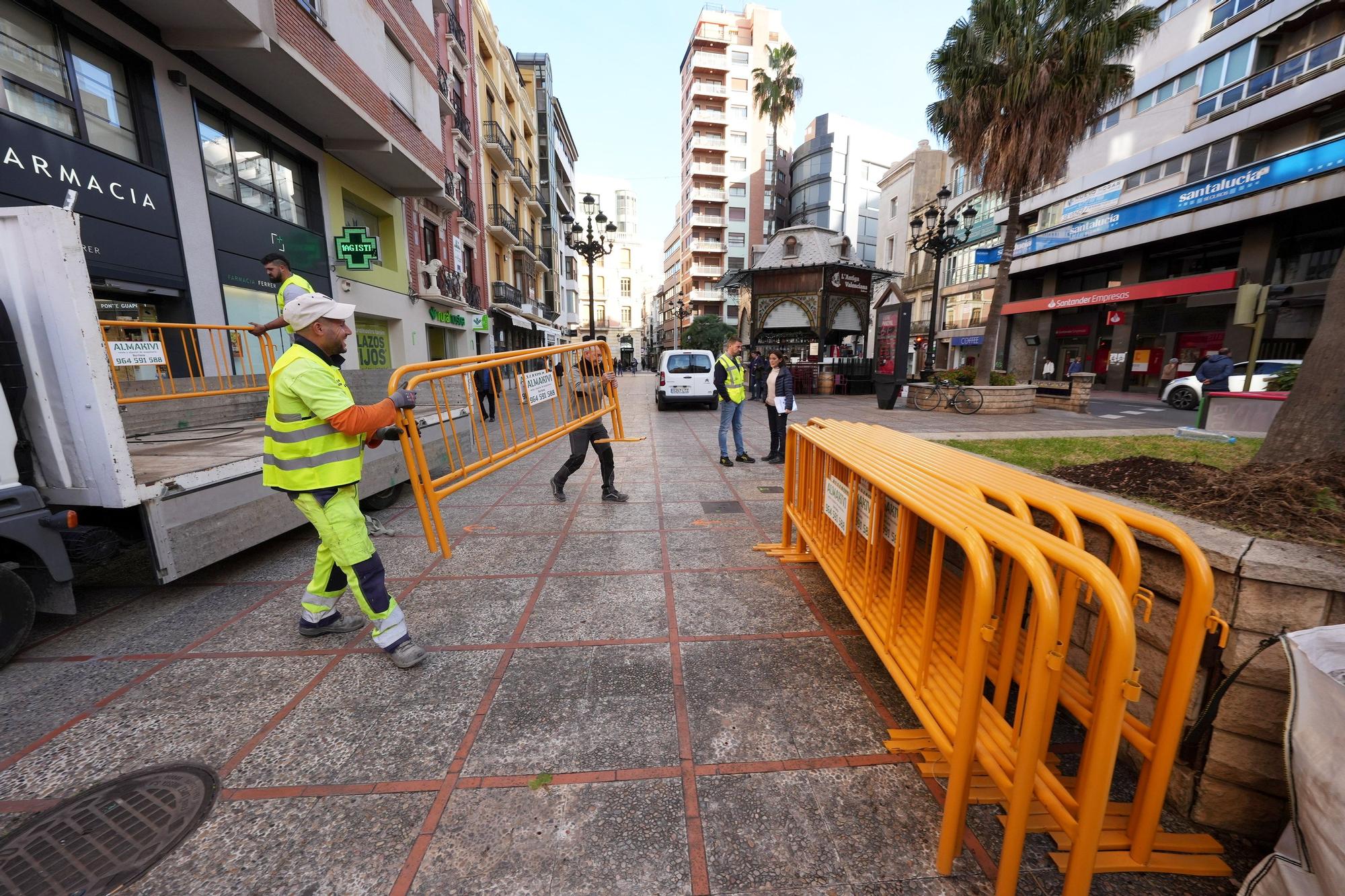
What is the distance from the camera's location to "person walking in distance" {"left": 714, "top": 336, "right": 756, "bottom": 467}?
7.66 metres

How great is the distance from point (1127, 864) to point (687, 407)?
50.7 ft

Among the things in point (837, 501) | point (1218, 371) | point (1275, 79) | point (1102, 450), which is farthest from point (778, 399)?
point (1275, 79)

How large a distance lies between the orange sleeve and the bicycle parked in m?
15.2

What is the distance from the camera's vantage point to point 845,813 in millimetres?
1943

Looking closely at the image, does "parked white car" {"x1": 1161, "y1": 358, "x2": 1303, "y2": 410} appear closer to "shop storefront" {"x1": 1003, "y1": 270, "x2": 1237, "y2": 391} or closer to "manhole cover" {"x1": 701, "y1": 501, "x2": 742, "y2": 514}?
"shop storefront" {"x1": 1003, "y1": 270, "x2": 1237, "y2": 391}

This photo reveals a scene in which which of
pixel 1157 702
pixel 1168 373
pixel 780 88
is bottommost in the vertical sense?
pixel 1157 702

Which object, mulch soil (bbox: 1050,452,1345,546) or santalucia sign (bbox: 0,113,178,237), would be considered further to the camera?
santalucia sign (bbox: 0,113,178,237)

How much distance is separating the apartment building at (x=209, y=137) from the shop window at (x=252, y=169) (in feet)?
0.09

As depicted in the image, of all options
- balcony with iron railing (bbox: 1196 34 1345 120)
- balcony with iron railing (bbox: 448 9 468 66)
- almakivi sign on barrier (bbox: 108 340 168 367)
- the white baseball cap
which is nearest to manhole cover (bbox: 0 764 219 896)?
the white baseball cap

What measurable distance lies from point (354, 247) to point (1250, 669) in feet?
49.2

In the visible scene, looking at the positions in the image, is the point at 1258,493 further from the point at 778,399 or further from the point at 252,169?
the point at 252,169

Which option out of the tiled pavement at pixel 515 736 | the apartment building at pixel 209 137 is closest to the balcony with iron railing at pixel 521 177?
the apartment building at pixel 209 137

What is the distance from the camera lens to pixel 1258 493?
246 centimetres

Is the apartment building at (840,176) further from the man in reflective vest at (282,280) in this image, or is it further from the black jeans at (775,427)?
the man in reflective vest at (282,280)
